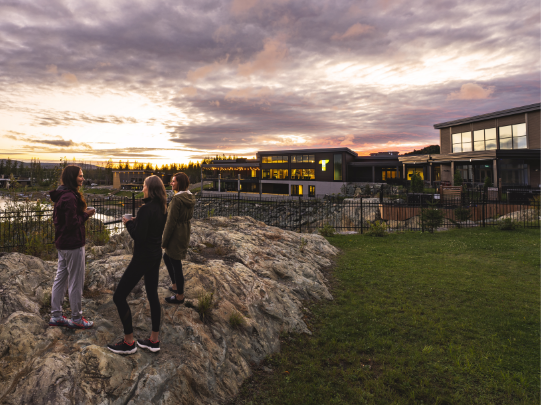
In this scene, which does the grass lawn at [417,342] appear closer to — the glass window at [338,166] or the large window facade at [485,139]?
the large window facade at [485,139]

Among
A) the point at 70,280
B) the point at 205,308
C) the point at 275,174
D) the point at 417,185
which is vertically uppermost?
the point at 275,174

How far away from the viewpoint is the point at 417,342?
17.5 ft

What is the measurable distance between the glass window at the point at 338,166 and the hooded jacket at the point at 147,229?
51.8 meters

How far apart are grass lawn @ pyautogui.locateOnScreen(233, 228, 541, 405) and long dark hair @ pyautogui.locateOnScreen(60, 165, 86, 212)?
3.50 m

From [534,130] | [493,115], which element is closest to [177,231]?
[534,130]

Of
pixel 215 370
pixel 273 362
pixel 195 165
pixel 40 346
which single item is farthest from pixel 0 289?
pixel 195 165

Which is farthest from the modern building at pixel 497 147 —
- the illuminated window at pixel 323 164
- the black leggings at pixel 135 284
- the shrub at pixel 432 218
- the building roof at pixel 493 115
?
the black leggings at pixel 135 284

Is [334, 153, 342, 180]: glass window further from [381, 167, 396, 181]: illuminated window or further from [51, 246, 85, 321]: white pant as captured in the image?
[51, 246, 85, 321]: white pant

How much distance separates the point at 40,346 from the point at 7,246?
719 centimetres

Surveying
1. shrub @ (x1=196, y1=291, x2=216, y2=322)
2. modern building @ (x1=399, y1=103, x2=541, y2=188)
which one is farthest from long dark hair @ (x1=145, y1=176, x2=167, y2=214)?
modern building @ (x1=399, y1=103, x2=541, y2=188)

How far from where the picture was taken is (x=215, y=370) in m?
4.01

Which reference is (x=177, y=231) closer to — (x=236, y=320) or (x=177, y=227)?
(x=177, y=227)

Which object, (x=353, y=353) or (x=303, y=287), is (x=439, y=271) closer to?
(x=303, y=287)

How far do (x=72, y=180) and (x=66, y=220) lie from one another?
56 centimetres
